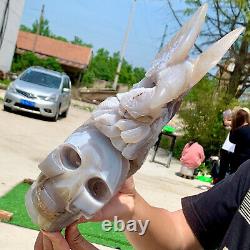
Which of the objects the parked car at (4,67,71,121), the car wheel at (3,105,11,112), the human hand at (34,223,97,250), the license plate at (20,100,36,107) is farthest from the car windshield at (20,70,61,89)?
the human hand at (34,223,97,250)

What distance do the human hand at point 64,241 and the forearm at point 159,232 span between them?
155 mm

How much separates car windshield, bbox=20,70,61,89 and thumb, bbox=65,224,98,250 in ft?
44.6

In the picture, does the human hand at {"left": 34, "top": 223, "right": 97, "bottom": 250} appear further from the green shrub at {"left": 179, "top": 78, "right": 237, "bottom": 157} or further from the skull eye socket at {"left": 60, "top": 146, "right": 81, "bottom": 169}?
the green shrub at {"left": 179, "top": 78, "right": 237, "bottom": 157}

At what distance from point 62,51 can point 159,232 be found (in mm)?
48952

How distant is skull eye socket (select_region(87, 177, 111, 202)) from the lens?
1.41 m

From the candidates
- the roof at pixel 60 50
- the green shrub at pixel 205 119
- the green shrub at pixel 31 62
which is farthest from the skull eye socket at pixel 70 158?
the roof at pixel 60 50

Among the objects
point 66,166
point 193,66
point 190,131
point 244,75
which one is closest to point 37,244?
point 66,166

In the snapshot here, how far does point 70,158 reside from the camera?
147 centimetres

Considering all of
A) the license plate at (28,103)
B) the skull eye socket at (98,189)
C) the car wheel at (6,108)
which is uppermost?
the skull eye socket at (98,189)

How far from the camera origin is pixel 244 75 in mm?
16734

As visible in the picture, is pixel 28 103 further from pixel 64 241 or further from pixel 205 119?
pixel 64 241

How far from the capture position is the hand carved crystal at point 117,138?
4.47ft

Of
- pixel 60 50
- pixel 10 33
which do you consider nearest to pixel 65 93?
pixel 10 33

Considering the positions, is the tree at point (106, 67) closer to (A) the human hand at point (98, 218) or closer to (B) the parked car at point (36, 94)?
(B) the parked car at point (36, 94)
